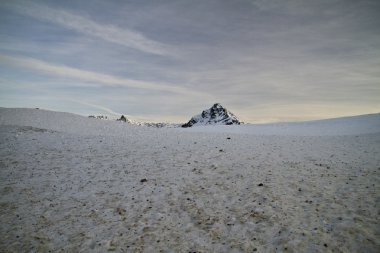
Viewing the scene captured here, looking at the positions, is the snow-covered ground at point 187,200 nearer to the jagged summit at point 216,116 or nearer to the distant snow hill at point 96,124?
the distant snow hill at point 96,124

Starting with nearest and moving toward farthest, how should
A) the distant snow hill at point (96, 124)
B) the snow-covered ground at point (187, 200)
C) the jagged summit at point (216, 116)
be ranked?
the snow-covered ground at point (187, 200), the distant snow hill at point (96, 124), the jagged summit at point (216, 116)

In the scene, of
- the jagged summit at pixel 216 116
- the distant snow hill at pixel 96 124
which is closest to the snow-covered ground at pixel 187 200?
the distant snow hill at pixel 96 124

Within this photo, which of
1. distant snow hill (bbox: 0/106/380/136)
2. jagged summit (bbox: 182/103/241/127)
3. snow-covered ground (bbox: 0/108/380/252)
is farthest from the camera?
jagged summit (bbox: 182/103/241/127)

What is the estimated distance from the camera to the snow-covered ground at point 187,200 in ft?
22.0

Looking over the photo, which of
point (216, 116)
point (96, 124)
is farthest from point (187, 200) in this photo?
point (216, 116)

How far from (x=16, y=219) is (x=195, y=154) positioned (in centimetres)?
858

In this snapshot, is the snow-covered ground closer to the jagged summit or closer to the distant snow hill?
the distant snow hill

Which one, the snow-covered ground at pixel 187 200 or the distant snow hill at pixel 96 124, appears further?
the distant snow hill at pixel 96 124

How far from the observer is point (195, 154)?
1455 centimetres

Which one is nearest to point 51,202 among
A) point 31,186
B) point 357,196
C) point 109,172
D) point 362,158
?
point 31,186

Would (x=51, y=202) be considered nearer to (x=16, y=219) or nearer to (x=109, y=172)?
(x=16, y=219)

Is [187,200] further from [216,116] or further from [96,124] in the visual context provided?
[216,116]

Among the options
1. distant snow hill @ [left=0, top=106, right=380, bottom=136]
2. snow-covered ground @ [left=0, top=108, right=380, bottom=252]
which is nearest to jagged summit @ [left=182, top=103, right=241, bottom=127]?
distant snow hill @ [left=0, top=106, right=380, bottom=136]

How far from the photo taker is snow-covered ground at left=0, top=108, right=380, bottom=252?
22.0 ft
